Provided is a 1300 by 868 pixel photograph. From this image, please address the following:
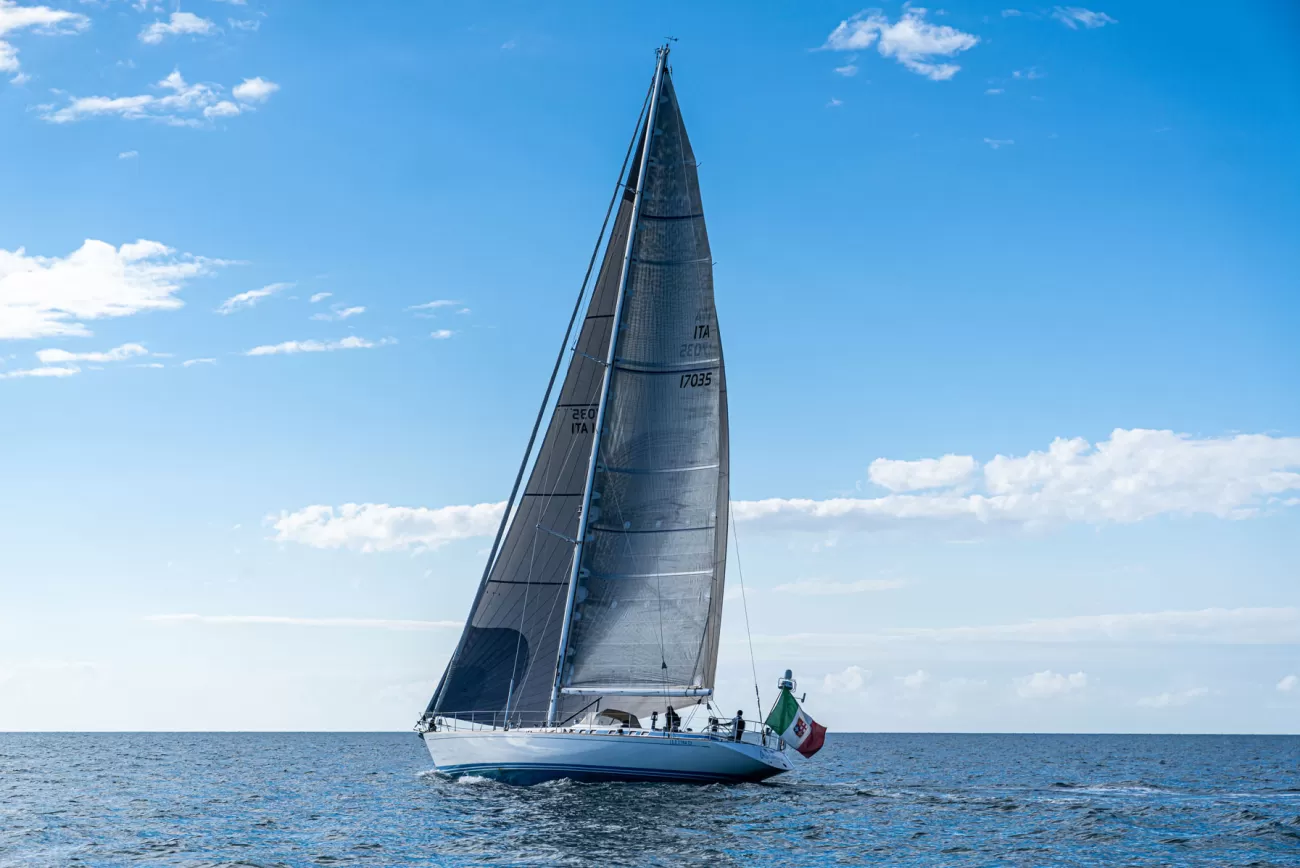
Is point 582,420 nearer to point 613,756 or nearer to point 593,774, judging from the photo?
point 613,756

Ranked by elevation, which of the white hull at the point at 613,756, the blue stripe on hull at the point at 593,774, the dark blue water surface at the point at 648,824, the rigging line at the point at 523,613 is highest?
the rigging line at the point at 523,613

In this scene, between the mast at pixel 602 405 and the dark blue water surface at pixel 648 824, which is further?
the mast at pixel 602 405

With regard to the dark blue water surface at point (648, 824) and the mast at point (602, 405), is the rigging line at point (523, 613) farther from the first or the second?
the dark blue water surface at point (648, 824)

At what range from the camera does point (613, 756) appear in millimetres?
31391

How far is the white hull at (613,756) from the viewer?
31500 mm

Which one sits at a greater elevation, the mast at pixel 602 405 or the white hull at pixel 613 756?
the mast at pixel 602 405

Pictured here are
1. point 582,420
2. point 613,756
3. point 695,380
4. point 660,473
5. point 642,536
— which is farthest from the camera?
point 582,420

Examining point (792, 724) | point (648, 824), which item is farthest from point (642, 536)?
point (648, 824)

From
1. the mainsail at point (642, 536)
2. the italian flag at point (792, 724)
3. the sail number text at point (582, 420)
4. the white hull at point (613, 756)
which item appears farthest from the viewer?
the sail number text at point (582, 420)

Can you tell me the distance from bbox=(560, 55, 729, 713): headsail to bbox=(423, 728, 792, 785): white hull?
9.44ft

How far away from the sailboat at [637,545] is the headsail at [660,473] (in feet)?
0.13

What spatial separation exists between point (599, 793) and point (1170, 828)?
14191mm

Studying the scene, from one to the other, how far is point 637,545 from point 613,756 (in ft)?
20.8

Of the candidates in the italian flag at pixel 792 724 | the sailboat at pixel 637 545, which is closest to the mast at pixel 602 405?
the sailboat at pixel 637 545
